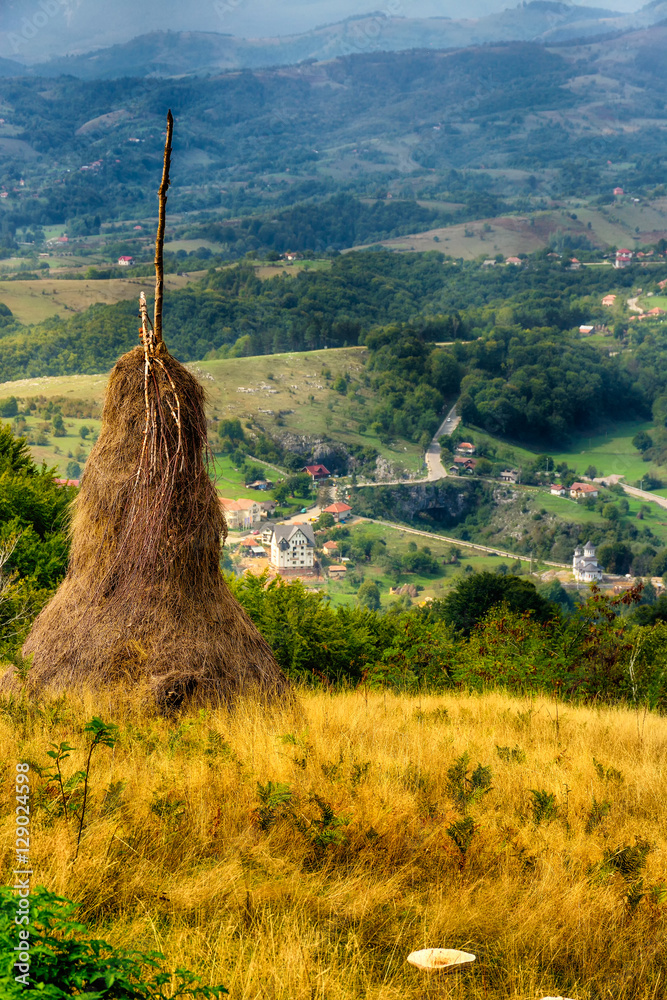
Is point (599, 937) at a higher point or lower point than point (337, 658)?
higher

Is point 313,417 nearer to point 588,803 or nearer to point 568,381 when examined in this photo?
point 568,381

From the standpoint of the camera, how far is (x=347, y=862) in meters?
3.79

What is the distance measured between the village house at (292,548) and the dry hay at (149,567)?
177 ft

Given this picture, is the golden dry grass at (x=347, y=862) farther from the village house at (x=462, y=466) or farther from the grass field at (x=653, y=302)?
the grass field at (x=653, y=302)

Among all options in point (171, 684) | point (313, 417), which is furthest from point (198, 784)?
point (313, 417)

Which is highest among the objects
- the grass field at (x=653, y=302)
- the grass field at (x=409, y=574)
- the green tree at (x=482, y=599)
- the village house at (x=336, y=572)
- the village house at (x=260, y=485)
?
the green tree at (x=482, y=599)

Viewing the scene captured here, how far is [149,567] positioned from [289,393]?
9324 centimetres

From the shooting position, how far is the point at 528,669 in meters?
9.07

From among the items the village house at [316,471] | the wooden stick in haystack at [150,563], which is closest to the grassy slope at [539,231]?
the village house at [316,471]

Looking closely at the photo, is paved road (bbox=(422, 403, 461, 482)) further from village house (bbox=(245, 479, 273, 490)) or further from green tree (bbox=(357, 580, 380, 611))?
green tree (bbox=(357, 580, 380, 611))

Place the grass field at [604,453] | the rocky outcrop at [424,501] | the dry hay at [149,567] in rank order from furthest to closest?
the grass field at [604,453]
the rocky outcrop at [424,501]
the dry hay at [149,567]

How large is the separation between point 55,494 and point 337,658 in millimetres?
6392

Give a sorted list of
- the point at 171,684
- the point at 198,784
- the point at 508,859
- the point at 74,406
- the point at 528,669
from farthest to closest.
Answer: the point at 74,406 → the point at 528,669 → the point at 171,684 → the point at 198,784 → the point at 508,859

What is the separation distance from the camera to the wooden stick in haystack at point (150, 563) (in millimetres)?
5363
